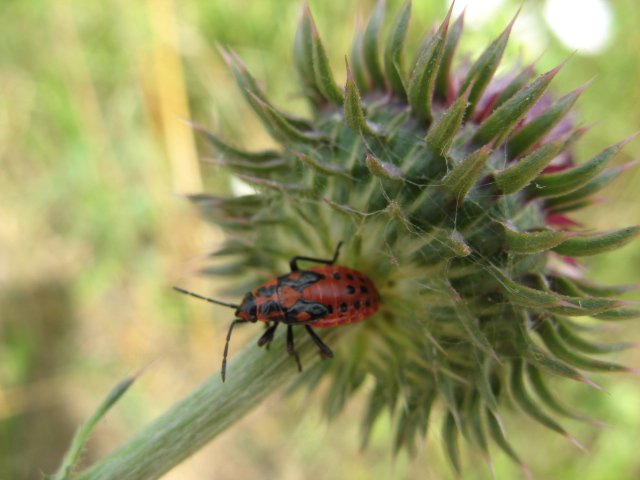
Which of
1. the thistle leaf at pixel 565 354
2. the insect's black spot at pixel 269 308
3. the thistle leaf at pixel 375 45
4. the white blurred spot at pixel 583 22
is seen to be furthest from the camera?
the white blurred spot at pixel 583 22

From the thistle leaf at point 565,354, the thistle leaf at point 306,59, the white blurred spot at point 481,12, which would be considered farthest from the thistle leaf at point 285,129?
the white blurred spot at point 481,12

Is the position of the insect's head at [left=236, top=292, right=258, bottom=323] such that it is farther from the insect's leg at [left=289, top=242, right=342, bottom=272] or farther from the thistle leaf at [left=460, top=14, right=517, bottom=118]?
the thistle leaf at [left=460, top=14, right=517, bottom=118]

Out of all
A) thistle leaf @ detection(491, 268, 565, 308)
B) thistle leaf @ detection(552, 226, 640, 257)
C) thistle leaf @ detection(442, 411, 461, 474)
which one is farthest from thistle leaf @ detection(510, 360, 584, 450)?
thistle leaf @ detection(552, 226, 640, 257)

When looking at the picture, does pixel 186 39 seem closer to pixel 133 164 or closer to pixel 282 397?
pixel 133 164

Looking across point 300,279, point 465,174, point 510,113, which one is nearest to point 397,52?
point 510,113

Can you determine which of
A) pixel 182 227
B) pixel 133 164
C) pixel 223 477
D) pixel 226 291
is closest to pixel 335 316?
pixel 226 291

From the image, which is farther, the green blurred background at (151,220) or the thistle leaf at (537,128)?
the green blurred background at (151,220)

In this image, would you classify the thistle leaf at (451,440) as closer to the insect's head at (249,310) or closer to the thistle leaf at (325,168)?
the insect's head at (249,310)
